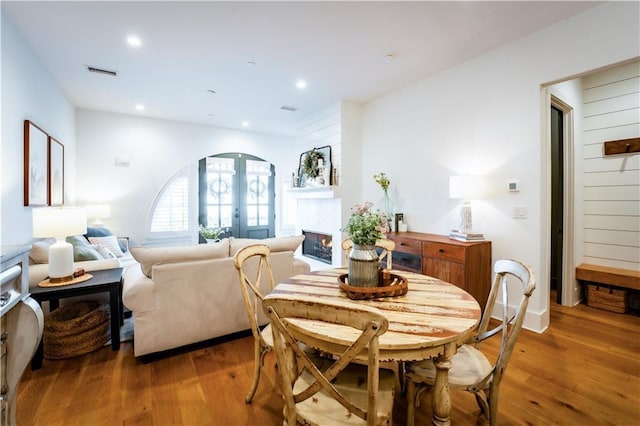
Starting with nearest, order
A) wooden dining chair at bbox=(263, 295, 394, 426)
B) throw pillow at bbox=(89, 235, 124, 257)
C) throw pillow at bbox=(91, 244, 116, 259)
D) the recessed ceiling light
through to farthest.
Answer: wooden dining chair at bbox=(263, 295, 394, 426), the recessed ceiling light, throw pillow at bbox=(91, 244, 116, 259), throw pillow at bbox=(89, 235, 124, 257)

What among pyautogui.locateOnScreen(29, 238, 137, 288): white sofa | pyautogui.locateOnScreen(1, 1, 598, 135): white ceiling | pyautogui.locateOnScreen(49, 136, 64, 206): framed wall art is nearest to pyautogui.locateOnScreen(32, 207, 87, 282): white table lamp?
pyautogui.locateOnScreen(29, 238, 137, 288): white sofa

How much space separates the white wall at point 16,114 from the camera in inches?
94.5

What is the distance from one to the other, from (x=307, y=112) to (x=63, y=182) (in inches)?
151

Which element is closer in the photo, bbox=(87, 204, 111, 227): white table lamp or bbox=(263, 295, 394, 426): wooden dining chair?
bbox=(263, 295, 394, 426): wooden dining chair

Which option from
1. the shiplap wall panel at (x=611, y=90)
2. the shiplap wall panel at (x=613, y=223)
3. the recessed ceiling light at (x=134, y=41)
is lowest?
the shiplap wall panel at (x=613, y=223)

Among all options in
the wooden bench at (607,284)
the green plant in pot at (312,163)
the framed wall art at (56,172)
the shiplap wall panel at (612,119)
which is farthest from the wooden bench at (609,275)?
the framed wall art at (56,172)

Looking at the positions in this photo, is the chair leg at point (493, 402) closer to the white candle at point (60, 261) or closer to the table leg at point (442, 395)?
the table leg at point (442, 395)

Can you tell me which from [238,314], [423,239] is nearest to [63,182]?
[238,314]

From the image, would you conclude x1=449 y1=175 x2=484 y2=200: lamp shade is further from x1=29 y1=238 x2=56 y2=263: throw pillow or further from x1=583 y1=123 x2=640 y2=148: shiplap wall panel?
x1=29 y1=238 x2=56 y2=263: throw pillow

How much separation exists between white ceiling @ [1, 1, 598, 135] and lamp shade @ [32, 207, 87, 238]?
164 centimetres

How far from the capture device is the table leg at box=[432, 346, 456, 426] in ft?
3.91

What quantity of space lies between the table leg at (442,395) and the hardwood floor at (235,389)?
0.58 m

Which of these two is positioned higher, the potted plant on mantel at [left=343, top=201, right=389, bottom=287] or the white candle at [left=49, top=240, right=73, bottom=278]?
the potted plant on mantel at [left=343, top=201, right=389, bottom=287]

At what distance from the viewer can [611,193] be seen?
3498mm
